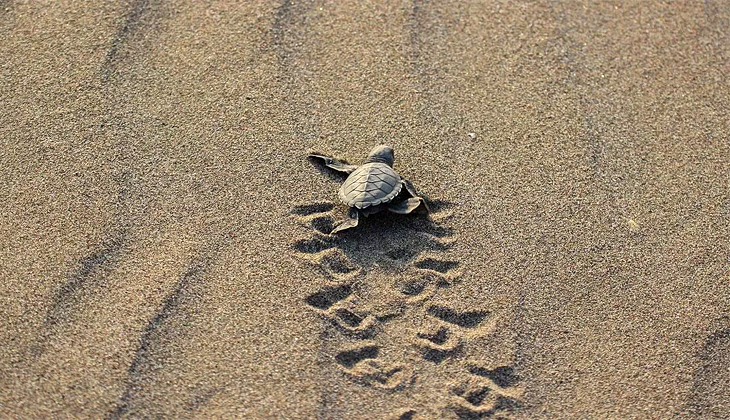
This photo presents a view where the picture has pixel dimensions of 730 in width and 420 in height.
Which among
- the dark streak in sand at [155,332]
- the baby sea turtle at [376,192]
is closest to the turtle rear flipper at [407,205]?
the baby sea turtle at [376,192]

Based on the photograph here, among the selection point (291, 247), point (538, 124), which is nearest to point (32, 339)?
point (291, 247)

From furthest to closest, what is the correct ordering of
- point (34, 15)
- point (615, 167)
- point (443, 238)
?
point (34, 15) < point (615, 167) < point (443, 238)

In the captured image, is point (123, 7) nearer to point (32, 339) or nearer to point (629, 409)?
point (32, 339)

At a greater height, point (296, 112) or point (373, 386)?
point (296, 112)

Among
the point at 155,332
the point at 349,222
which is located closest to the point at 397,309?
the point at 349,222

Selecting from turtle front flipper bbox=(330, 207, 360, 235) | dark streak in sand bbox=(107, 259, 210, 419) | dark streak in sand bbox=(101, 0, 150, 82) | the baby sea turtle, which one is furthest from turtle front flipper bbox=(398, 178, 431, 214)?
dark streak in sand bbox=(101, 0, 150, 82)

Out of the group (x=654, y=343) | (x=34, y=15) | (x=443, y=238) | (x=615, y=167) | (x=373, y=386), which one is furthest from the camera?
(x=34, y=15)
